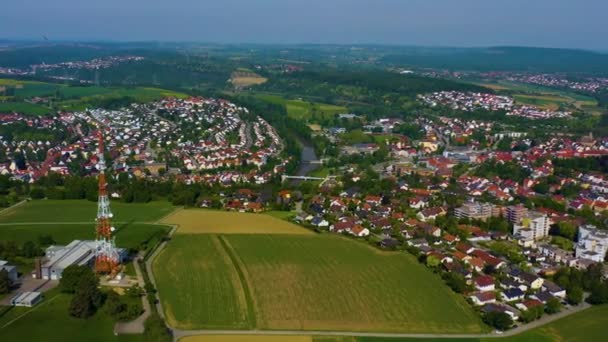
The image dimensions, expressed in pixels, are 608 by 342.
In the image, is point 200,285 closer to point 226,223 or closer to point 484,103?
point 226,223

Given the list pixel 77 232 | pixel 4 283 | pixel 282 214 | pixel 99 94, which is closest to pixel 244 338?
pixel 4 283

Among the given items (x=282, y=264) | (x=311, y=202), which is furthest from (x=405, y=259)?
(x=311, y=202)

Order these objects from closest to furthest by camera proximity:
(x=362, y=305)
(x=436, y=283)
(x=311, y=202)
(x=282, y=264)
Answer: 1. (x=362, y=305)
2. (x=436, y=283)
3. (x=282, y=264)
4. (x=311, y=202)

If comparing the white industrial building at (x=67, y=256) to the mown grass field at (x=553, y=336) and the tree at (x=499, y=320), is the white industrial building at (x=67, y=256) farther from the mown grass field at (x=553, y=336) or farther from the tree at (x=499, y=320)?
the tree at (x=499, y=320)

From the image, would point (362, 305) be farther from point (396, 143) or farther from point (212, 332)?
point (396, 143)

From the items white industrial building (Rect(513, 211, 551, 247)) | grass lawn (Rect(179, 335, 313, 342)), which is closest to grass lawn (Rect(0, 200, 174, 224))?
grass lawn (Rect(179, 335, 313, 342))

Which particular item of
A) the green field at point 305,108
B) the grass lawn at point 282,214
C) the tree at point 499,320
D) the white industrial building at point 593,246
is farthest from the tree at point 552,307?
the green field at point 305,108
